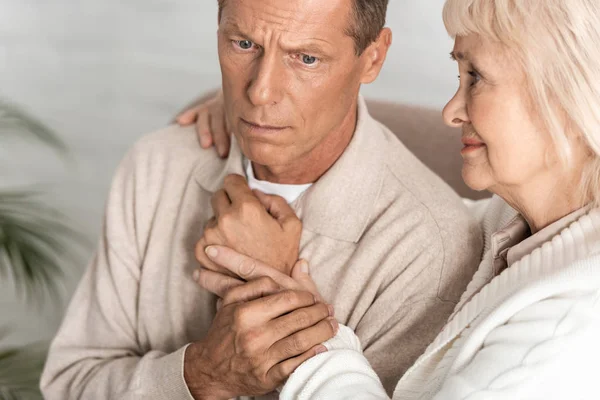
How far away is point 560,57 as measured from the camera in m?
1.18

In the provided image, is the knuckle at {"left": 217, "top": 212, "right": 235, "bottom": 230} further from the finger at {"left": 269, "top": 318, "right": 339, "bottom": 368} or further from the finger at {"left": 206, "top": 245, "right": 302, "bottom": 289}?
the finger at {"left": 269, "top": 318, "right": 339, "bottom": 368}

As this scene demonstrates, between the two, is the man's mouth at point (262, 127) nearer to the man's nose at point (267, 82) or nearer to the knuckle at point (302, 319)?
the man's nose at point (267, 82)

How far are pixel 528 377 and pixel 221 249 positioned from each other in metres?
0.77

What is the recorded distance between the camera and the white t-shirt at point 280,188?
72.5 inches

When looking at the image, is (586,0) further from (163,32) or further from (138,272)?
(163,32)

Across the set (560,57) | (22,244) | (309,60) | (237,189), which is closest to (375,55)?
(309,60)

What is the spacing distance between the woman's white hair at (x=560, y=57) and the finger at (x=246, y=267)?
0.65 metres

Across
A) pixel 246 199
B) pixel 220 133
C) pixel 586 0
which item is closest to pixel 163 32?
pixel 220 133

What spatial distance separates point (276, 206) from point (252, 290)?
0.24 meters

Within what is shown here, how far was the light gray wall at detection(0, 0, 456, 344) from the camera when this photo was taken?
3.62 meters

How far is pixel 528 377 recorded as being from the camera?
109 centimetres

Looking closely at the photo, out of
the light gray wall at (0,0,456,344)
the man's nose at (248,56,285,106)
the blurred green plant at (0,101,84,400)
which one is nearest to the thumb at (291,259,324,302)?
the man's nose at (248,56,285,106)

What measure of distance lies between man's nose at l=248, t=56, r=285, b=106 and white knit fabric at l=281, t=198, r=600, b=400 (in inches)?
21.1

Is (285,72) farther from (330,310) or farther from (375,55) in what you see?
(330,310)
